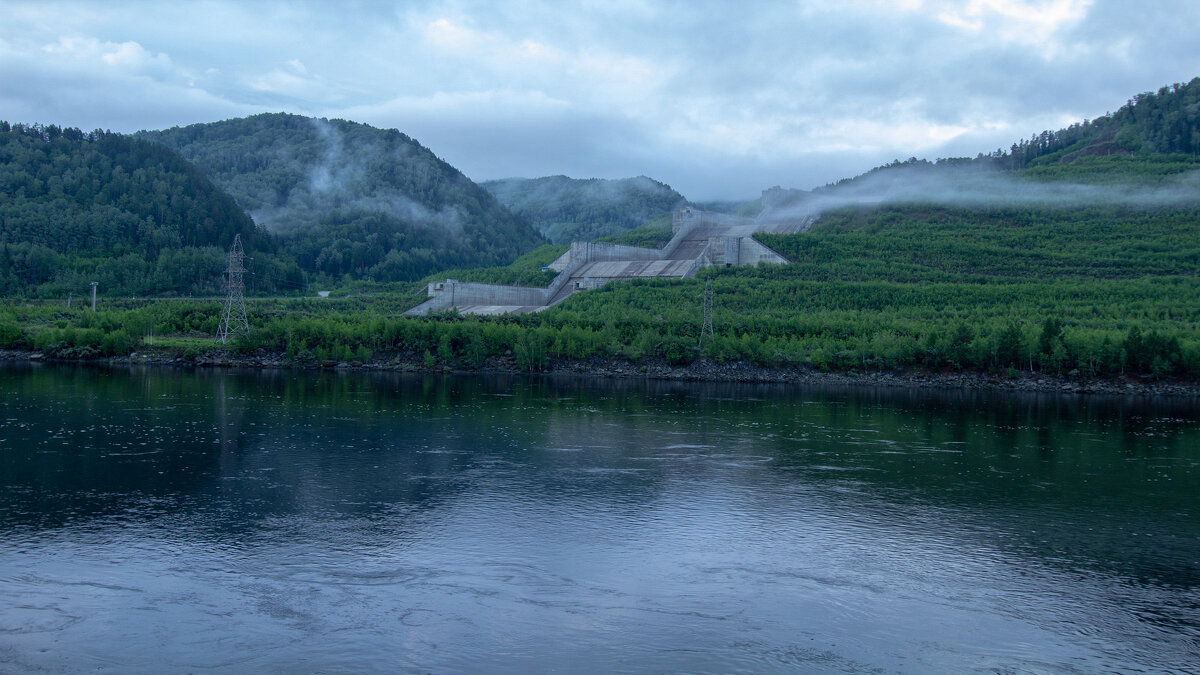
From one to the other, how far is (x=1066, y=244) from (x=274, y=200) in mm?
131583

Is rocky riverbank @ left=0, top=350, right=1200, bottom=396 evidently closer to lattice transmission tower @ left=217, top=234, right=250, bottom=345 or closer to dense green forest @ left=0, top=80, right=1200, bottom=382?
dense green forest @ left=0, top=80, right=1200, bottom=382

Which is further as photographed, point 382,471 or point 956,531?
point 382,471

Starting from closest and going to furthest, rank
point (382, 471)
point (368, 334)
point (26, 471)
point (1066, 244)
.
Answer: point (26, 471), point (382, 471), point (368, 334), point (1066, 244)

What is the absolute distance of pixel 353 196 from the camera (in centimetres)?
16250

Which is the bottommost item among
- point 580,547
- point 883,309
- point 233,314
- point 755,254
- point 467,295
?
point 580,547

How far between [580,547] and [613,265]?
76423mm

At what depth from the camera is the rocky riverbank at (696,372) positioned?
55.8 m

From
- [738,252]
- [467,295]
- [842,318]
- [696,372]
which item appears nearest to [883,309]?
[842,318]

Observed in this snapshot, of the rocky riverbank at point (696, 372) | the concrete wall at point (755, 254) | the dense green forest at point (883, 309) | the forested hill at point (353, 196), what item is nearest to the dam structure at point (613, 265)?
the concrete wall at point (755, 254)

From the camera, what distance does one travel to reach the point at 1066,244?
296ft

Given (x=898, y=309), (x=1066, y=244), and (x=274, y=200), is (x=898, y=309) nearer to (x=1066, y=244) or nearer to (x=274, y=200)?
(x=1066, y=244)

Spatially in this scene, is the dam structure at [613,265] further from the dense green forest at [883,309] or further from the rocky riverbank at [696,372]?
the rocky riverbank at [696,372]

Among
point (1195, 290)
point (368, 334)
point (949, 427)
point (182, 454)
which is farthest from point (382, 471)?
point (1195, 290)

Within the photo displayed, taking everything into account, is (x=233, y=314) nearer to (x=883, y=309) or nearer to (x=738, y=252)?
(x=738, y=252)
